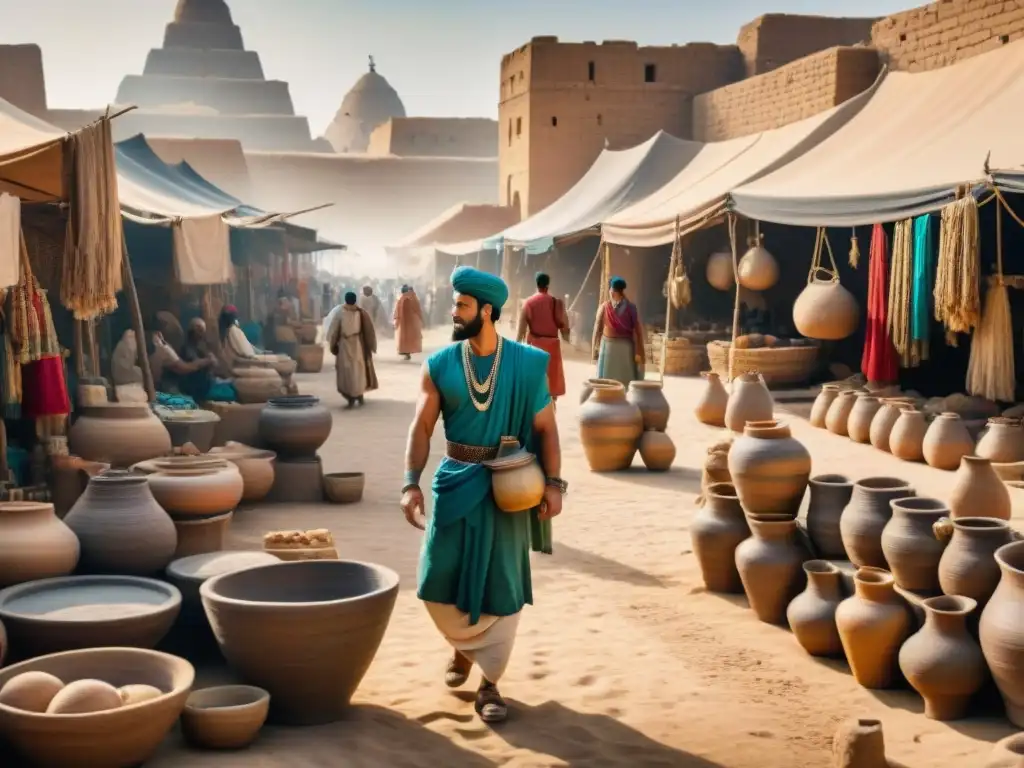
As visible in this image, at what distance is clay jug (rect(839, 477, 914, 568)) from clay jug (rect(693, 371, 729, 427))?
17.9ft

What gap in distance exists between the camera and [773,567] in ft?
15.1

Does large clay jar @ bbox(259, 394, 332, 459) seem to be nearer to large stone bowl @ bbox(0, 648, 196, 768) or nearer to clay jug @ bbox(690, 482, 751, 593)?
clay jug @ bbox(690, 482, 751, 593)

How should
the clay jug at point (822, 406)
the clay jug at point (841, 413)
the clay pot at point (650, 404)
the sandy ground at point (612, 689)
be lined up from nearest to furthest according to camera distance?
the sandy ground at point (612, 689) → the clay pot at point (650, 404) → the clay jug at point (841, 413) → the clay jug at point (822, 406)

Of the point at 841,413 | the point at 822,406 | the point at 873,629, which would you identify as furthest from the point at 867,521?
the point at 822,406

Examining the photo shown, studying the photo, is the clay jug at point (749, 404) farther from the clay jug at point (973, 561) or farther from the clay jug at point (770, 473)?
the clay jug at point (973, 561)

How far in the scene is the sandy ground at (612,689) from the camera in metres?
3.40

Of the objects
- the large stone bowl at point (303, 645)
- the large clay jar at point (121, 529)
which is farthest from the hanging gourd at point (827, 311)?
the large stone bowl at point (303, 645)

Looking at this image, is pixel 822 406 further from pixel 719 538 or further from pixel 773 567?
pixel 773 567

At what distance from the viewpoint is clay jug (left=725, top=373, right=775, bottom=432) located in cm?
861

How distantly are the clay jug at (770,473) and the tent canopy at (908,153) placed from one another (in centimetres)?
382

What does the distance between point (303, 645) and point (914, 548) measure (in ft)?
6.82

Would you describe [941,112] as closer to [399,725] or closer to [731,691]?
[731,691]

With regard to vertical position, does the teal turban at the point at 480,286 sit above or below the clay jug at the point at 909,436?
above

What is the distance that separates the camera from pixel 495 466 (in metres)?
3.56
